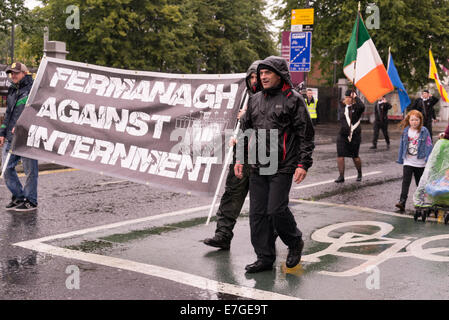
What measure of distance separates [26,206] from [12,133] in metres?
1.04

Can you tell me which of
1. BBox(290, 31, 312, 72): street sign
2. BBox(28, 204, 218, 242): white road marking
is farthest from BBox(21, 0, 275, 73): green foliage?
BBox(28, 204, 218, 242): white road marking

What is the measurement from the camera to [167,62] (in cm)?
3625

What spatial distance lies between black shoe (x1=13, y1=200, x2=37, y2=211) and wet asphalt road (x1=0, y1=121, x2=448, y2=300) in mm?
121

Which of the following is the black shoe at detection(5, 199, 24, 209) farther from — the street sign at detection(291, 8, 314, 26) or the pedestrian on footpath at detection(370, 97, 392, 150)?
the pedestrian on footpath at detection(370, 97, 392, 150)

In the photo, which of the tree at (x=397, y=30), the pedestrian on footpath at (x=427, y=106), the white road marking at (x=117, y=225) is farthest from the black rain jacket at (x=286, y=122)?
the tree at (x=397, y=30)

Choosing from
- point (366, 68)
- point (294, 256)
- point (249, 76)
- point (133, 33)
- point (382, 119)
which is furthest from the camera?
point (133, 33)

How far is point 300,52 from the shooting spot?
65.5ft

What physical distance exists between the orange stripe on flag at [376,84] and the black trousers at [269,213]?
6.42 meters

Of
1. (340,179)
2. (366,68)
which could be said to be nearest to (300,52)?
(366,68)

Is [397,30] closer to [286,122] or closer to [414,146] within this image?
[414,146]

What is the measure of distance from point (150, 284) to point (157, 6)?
101 feet
